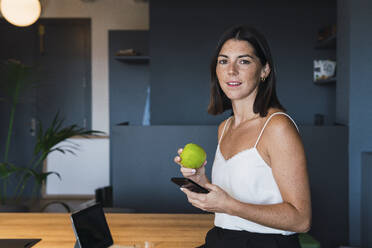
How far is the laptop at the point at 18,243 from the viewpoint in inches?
64.8

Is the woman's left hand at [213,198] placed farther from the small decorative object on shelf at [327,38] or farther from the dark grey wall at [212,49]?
the dark grey wall at [212,49]

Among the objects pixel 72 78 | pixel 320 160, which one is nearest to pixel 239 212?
pixel 320 160

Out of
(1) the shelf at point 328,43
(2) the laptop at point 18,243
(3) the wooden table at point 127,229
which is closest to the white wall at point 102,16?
(1) the shelf at point 328,43

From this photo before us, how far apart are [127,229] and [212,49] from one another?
3.31 meters

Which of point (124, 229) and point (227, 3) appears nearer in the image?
point (124, 229)

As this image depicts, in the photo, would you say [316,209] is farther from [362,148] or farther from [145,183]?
[145,183]

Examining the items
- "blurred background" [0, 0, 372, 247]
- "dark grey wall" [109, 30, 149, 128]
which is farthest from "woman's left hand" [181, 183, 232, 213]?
"dark grey wall" [109, 30, 149, 128]

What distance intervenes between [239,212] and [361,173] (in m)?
2.66

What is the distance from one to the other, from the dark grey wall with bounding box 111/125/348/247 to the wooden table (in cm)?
167

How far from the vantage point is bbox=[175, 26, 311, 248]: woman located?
4.19ft

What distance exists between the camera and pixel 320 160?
367 centimetres

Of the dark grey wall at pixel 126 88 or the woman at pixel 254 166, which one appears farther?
the dark grey wall at pixel 126 88

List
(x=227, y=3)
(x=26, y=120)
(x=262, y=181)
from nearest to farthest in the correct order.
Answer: (x=262, y=181), (x=227, y=3), (x=26, y=120)

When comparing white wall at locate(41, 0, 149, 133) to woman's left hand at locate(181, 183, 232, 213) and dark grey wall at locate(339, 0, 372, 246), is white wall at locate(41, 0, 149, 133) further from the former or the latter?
woman's left hand at locate(181, 183, 232, 213)
